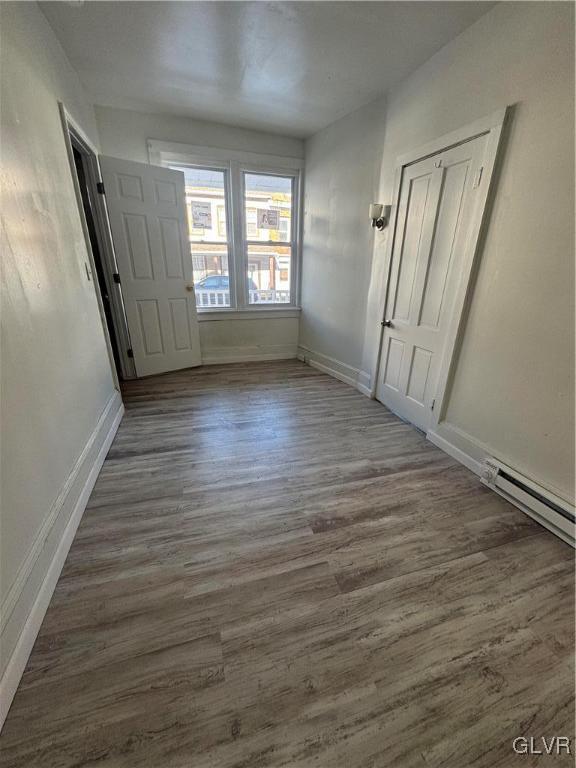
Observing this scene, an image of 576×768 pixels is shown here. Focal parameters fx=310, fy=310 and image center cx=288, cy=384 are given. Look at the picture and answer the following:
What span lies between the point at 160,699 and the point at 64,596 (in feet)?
2.03

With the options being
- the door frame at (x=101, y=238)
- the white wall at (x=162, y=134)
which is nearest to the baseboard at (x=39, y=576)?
the door frame at (x=101, y=238)

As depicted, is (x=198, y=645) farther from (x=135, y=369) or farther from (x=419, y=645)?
Answer: (x=135, y=369)

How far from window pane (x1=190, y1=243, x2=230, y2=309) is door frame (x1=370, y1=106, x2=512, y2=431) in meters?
2.24

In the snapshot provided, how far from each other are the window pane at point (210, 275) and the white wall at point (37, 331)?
1.81m

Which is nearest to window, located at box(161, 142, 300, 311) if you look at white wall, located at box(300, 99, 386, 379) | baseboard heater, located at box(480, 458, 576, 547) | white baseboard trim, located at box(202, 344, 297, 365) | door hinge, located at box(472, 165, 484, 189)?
white wall, located at box(300, 99, 386, 379)

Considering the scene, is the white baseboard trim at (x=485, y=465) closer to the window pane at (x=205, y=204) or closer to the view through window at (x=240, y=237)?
the view through window at (x=240, y=237)

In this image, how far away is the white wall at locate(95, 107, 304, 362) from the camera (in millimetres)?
3209

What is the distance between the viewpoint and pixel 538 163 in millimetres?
1607

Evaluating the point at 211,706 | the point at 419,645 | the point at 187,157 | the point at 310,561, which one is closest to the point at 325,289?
the point at 187,157

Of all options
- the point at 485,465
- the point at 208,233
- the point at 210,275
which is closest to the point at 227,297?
the point at 210,275

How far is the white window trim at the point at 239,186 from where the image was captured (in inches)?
137

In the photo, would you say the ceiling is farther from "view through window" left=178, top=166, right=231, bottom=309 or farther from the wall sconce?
the wall sconce


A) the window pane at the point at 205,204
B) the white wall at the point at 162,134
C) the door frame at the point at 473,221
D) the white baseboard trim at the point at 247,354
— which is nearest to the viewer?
the door frame at the point at 473,221

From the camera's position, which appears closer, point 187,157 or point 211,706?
point 211,706
